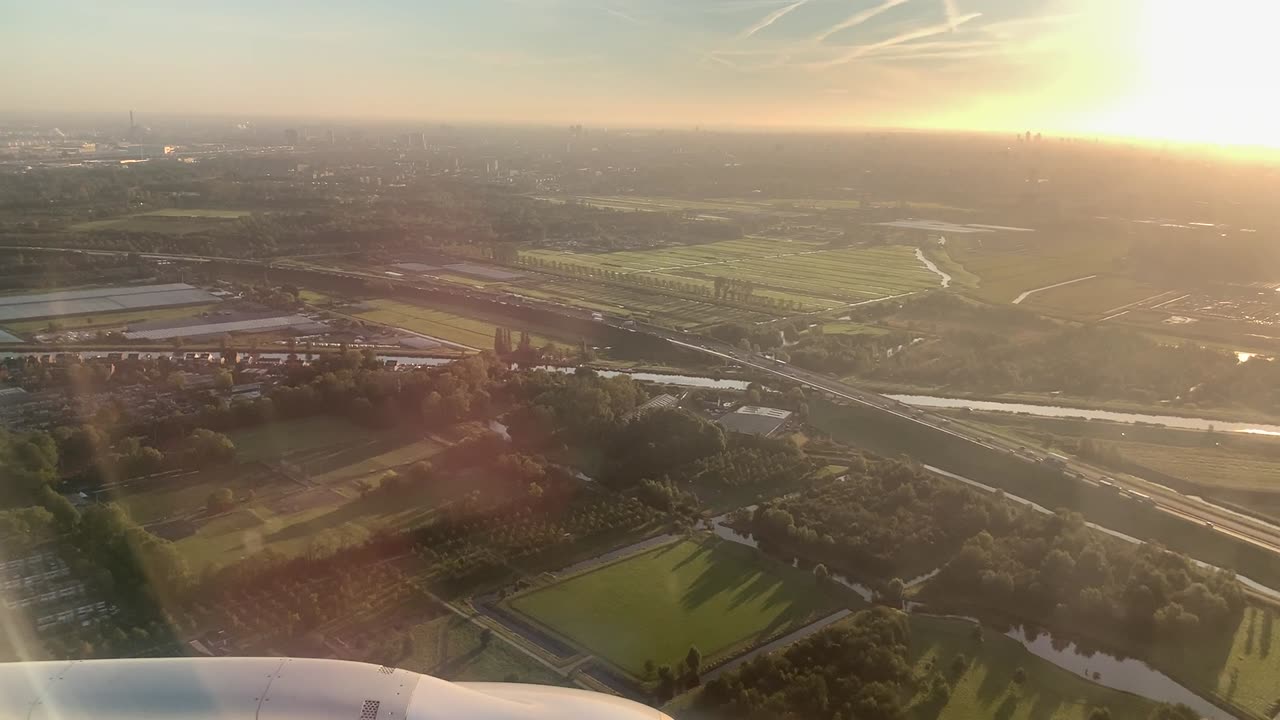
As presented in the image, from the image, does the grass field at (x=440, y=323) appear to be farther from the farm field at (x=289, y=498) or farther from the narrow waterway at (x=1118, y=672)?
the narrow waterway at (x=1118, y=672)

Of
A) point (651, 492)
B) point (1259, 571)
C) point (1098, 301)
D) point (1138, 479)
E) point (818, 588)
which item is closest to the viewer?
point (818, 588)

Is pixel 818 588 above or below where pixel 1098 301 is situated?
below

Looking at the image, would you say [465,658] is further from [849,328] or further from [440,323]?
[849,328]

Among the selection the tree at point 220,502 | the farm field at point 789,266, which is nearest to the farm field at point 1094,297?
the farm field at point 789,266

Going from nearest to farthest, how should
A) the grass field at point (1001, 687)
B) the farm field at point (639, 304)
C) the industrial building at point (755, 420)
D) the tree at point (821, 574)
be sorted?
the grass field at point (1001, 687)
the tree at point (821, 574)
the industrial building at point (755, 420)
the farm field at point (639, 304)

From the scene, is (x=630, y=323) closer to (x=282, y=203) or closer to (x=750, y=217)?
(x=750, y=217)

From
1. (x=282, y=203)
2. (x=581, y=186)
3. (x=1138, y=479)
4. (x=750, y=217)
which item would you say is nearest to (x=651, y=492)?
(x=1138, y=479)

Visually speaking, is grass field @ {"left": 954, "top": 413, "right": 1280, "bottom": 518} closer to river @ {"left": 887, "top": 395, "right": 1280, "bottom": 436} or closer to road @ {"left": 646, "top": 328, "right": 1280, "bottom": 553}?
road @ {"left": 646, "top": 328, "right": 1280, "bottom": 553}
